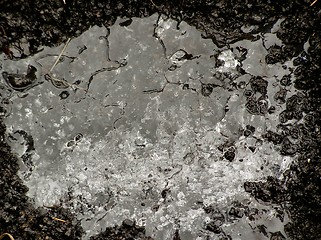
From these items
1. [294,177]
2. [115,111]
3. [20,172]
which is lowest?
[294,177]

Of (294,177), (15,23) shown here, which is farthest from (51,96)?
(294,177)

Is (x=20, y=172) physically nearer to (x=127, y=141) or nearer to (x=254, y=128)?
(x=127, y=141)

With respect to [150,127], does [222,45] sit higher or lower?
higher
